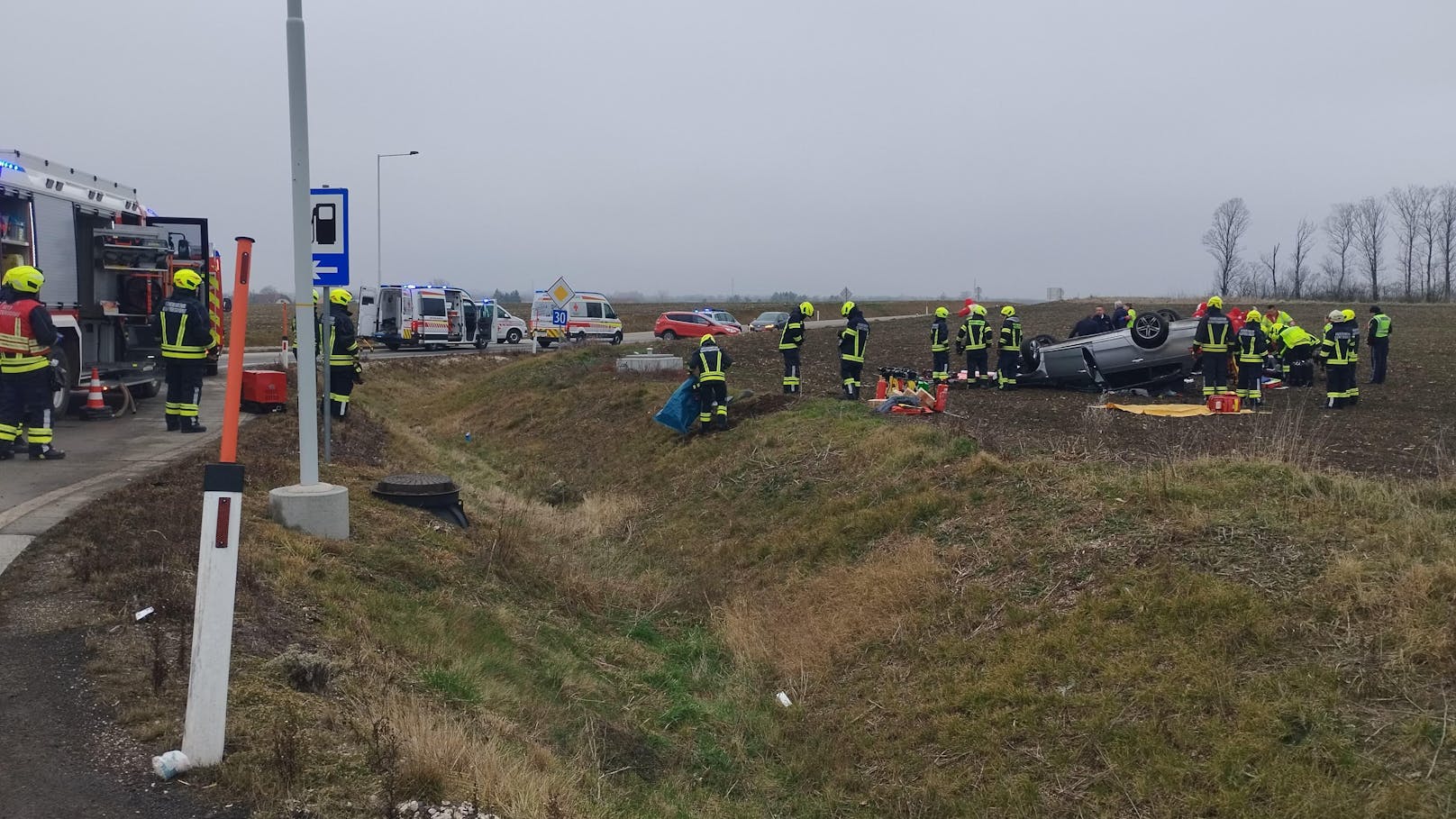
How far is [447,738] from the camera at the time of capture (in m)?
4.38

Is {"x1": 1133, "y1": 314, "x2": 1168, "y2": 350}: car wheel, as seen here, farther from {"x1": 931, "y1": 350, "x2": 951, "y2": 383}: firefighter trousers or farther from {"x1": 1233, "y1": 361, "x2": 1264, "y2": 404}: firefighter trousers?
{"x1": 931, "y1": 350, "x2": 951, "y2": 383}: firefighter trousers

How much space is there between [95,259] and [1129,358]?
15959mm

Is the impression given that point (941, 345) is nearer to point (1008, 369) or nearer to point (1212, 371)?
point (1008, 369)

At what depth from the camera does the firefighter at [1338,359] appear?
15.1m

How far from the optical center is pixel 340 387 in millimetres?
13266

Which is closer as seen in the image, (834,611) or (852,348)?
(834,611)

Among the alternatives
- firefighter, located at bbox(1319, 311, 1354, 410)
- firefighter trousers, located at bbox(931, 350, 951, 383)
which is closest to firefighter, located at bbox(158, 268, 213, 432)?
firefighter trousers, located at bbox(931, 350, 951, 383)

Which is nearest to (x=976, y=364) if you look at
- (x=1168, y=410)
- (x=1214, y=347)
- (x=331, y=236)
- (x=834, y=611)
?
(x=1214, y=347)

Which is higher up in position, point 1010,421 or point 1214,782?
point 1010,421

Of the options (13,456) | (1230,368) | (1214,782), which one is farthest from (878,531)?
(1230,368)

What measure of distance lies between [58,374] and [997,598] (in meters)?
11.6

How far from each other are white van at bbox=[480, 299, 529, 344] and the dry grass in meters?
34.9

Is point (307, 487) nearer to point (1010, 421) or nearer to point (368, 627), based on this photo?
point (368, 627)

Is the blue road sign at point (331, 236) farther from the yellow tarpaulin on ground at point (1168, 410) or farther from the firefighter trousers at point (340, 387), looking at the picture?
the yellow tarpaulin on ground at point (1168, 410)
